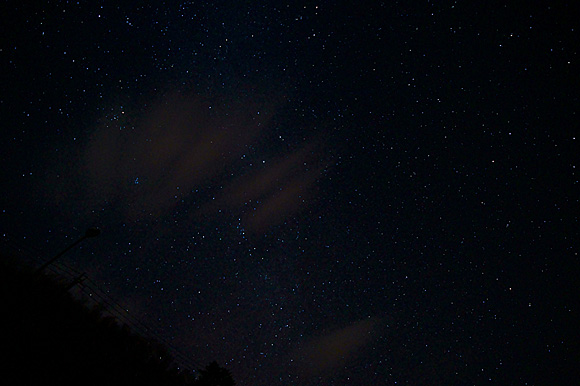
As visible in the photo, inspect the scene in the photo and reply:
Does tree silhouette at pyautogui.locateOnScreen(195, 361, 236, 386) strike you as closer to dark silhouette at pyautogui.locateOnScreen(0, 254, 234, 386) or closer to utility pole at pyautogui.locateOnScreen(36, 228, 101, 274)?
dark silhouette at pyautogui.locateOnScreen(0, 254, 234, 386)

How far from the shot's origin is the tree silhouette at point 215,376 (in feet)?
53.2

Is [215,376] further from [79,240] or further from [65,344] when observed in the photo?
[79,240]

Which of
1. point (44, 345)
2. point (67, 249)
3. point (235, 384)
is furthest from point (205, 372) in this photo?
point (67, 249)

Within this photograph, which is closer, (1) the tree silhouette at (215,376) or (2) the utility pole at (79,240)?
(2) the utility pole at (79,240)

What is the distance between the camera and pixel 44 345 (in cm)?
1250

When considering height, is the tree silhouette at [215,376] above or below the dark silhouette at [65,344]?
below

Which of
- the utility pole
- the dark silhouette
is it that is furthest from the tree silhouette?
the utility pole

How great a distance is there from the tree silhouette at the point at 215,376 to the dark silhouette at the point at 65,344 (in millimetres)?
47

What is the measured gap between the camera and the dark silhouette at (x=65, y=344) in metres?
11.2

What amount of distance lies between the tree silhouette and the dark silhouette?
0.15 feet

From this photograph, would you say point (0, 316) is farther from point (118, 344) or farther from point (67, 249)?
point (118, 344)

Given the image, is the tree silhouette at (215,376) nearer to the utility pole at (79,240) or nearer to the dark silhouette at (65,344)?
the dark silhouette at (65,344)

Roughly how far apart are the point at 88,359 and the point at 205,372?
219 inches

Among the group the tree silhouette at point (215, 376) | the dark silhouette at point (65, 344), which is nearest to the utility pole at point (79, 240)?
the dark silhouette at point (65, 344)
